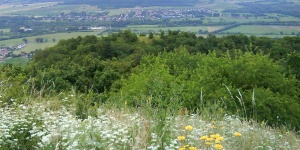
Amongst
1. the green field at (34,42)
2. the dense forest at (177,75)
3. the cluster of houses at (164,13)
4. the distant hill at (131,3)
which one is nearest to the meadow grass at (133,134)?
the dense forest at (177,75)

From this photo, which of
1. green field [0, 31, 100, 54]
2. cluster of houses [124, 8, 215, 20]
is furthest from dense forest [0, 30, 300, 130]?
cluster of houses [124, 8, 215, 20]

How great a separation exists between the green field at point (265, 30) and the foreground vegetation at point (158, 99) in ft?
95.0

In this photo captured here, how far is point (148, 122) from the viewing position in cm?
516

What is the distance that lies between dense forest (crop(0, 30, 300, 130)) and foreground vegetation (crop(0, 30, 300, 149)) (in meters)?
0.06

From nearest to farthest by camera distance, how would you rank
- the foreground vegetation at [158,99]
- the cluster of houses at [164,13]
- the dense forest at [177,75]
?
the foreground vegetation at [158,99] < the dense forest at [177,75] < the cluster of houses at [164,13]

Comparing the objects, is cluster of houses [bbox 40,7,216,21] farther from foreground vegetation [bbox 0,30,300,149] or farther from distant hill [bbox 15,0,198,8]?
foreground vegetation [bbox 0,30,300,149]

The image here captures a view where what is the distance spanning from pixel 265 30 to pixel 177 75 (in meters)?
63.7

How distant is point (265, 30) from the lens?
82062mm

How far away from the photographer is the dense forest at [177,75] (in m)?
9.25

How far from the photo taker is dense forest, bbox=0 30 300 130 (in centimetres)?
925

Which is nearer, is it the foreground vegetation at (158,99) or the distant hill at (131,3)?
the foreground vegetation at (158,99)

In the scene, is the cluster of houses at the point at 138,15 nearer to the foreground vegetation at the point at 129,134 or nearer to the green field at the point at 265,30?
the green field at the point at 265,30

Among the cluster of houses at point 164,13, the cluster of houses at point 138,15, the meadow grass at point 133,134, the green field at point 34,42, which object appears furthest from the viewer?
the cluster of houses at point 164,13

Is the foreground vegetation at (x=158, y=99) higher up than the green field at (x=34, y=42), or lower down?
higher up
